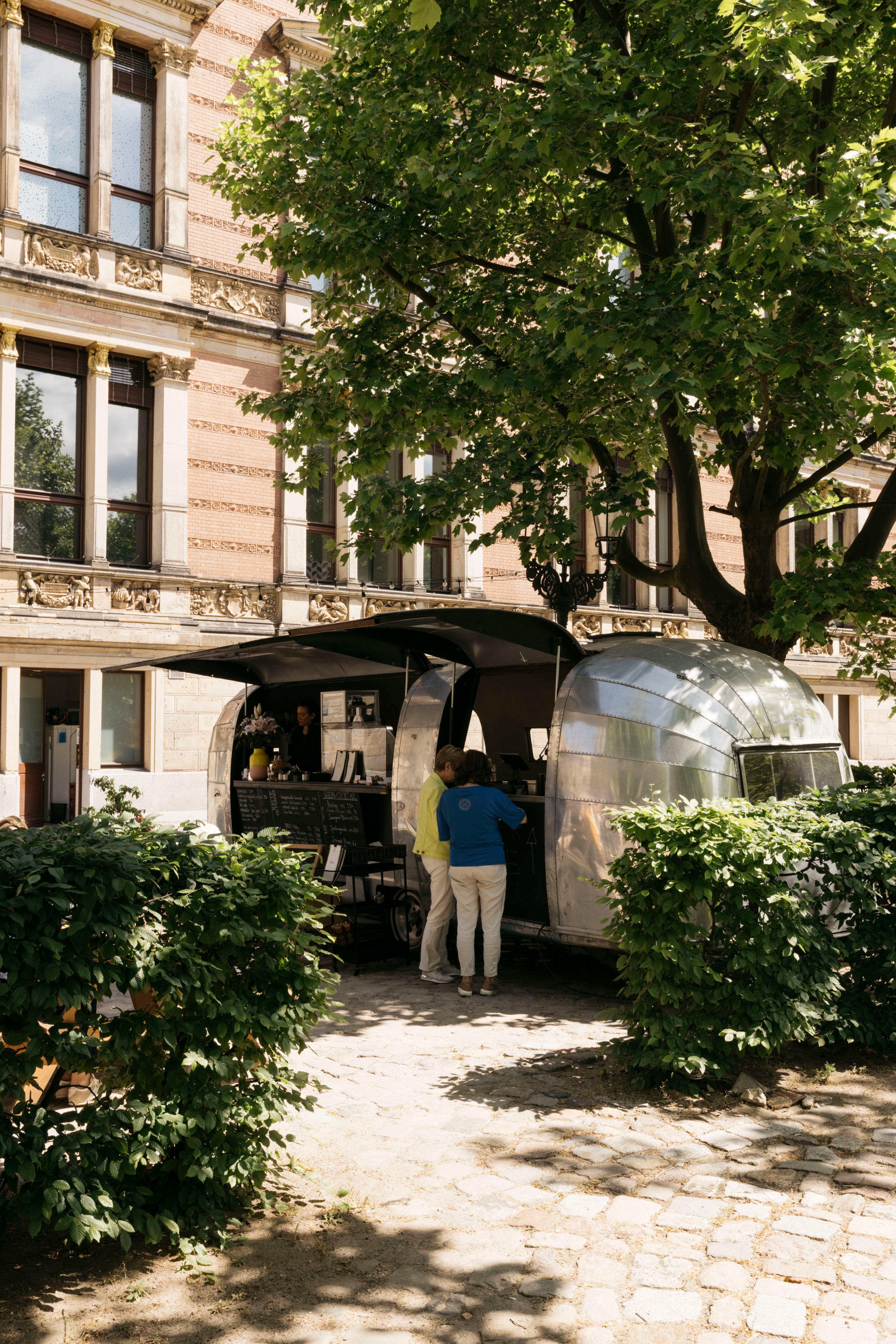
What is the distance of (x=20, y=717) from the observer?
17.3 metres

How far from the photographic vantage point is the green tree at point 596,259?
813 cm

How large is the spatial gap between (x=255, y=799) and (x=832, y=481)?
29.3ft

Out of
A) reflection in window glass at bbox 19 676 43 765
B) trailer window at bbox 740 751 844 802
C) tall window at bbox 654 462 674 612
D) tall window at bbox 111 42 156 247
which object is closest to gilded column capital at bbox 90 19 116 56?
tall window at bbox 111 42 156 247

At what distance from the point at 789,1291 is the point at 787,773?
5289 mm

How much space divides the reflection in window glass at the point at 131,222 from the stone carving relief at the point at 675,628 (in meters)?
13.9

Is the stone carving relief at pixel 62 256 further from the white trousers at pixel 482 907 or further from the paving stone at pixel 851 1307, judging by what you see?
the paving stone at pixel 851 1307

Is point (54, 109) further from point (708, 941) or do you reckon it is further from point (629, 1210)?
point (629, 1210)

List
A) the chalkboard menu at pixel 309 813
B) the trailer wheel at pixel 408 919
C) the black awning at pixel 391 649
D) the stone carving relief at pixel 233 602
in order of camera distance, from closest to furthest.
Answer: the black awning at pixel 391 649
the trailer wheel at pixel 408 919
the chalkboard menu at pixel 309 813
the stone carving relief at pixel 233 602

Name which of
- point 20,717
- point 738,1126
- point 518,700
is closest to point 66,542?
point 20,717

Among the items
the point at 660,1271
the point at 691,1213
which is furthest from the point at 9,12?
the point at 660,1271

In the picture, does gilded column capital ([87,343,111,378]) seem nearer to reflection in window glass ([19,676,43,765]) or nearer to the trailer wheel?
reflection in window glass ([19,676,43,765])

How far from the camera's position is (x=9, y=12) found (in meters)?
16.8

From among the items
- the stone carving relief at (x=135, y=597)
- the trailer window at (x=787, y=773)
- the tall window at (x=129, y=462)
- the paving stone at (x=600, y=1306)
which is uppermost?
the tall window at (x=129, y=462)

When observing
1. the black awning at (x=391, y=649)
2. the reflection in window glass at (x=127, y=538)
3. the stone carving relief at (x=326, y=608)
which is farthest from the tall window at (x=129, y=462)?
the black awning at (x=391, y=649)
